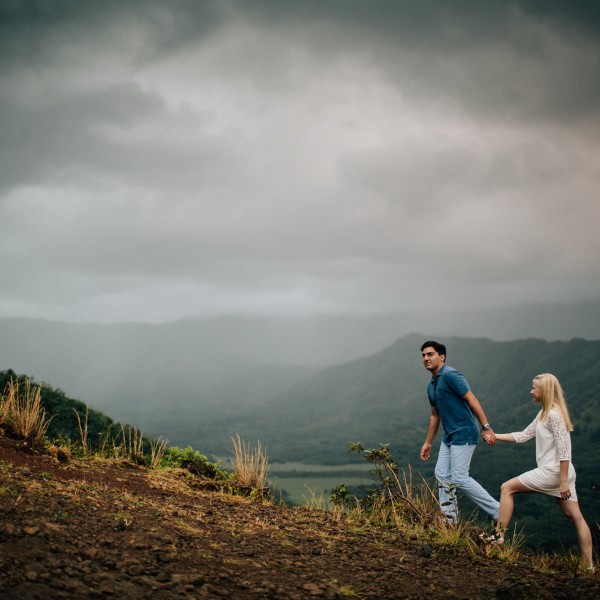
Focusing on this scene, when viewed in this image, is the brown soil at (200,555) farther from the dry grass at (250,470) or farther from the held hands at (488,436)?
the dry grass at (250,470)

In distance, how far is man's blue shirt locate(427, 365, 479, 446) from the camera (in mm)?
5945

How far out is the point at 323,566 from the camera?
4.09 m

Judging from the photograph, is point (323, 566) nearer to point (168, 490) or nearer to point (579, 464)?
point (168, 490)

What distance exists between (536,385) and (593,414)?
630 ft

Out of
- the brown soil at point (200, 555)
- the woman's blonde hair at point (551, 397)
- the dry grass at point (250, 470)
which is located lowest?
the dry grass at point (250, 470)

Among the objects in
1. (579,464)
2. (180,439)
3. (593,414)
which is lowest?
(180,439)

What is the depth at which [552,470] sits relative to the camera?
532cm

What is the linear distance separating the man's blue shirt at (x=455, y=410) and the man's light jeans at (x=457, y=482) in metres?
0.11

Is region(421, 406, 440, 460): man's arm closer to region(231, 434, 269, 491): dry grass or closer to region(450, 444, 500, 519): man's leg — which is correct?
region(450, 444, 500, 519): man's leg

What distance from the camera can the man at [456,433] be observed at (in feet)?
18.9

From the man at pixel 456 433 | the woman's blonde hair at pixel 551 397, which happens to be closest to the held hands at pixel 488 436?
the man at pixel 456 433

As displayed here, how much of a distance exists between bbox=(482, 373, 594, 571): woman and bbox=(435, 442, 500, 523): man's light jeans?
214mm

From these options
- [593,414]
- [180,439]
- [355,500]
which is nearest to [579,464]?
[593,414]

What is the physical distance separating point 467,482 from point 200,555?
3.29 metres
